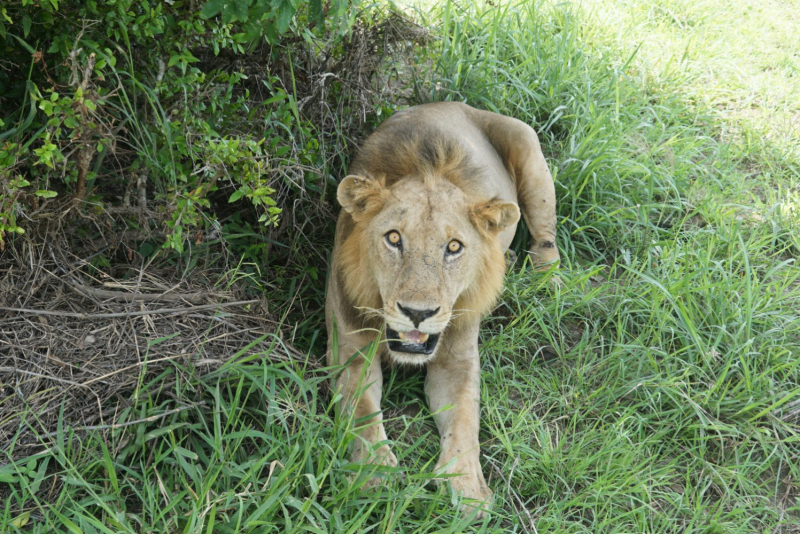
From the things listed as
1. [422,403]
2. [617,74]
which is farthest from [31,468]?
[617,74]

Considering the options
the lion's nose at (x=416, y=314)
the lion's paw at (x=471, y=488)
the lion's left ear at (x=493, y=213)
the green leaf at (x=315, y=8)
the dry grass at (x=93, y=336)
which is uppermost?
the green leaf at (x=315, y=8)

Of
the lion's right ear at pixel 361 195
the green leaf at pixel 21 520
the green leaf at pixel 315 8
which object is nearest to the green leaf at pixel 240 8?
the green leaf at pixel 315 8

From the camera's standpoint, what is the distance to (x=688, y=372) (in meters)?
4.03

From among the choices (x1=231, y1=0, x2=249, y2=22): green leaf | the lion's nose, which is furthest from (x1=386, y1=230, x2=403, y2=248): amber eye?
(x1=231, y1=0, x2=249, y2=22): green leaf

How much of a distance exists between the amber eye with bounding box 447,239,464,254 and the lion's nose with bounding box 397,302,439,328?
1.21 feet

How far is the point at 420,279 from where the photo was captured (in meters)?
3.37

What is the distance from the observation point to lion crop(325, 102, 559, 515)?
3.44 metres

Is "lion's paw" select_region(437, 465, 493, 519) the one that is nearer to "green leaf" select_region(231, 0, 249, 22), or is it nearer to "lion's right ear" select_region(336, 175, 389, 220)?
"lion's right ear" select_region(336, 175, 389, 220)

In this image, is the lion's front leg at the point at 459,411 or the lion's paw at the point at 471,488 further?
the lion's front leg at the point at 459,411

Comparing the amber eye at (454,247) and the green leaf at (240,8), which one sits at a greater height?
the green leaf at (240,8)

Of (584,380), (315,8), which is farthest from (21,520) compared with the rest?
(584,380)

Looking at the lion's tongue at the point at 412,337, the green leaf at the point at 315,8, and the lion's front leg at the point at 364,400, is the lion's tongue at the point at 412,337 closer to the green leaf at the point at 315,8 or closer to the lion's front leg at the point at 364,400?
the lion's front leg at the point at 364,400

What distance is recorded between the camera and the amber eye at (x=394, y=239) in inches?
140

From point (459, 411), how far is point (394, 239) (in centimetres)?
89
